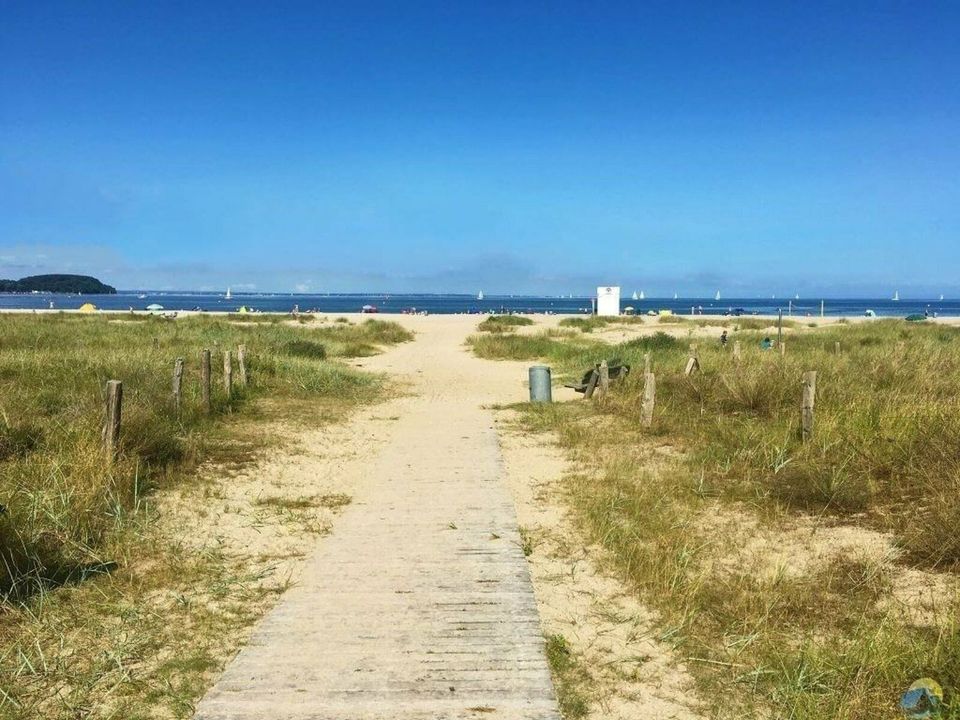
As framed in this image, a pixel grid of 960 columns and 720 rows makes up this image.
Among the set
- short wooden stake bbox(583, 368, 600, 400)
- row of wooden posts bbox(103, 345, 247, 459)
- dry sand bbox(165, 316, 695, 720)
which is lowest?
dry sand bbox(165, 316, 695, 720)

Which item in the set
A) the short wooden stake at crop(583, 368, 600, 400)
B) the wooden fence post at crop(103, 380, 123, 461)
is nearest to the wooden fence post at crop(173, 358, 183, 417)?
the wooden fence post at crop(103, 380, 123, 461)

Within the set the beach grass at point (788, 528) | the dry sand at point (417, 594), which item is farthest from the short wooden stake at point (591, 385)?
the dry sand at point (417, 594)

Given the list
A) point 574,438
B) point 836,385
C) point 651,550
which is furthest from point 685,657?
point 836,385

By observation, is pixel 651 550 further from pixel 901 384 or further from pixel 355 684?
pixel 901 384

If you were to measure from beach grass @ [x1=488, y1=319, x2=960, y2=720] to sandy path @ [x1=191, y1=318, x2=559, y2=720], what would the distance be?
3.43 ft

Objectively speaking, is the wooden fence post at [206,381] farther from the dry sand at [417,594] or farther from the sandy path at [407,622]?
A: the sandy path at [407,622]

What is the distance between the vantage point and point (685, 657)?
4.68m

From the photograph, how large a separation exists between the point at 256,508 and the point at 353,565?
2.42 m

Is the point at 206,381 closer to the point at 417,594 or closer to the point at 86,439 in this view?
the point at 86,439

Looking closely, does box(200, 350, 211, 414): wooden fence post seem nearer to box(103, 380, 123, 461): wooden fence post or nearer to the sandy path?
box(103, 380, 123, 461): wooden fence post

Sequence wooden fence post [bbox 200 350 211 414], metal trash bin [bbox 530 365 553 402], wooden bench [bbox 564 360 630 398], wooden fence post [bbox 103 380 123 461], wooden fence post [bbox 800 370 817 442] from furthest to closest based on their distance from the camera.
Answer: wooden bench [bbox 564 360 630 398]
metal trash bin [bbox 530 365 553 402]
wooden fence post [bbox 200 350 211 414]
wooden fence post [bbox 800 370 817 442]
wooden fence post [bbox 103 380 123 461]

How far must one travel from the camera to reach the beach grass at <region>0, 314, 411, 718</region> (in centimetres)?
429

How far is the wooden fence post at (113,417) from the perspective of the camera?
27.1 ft

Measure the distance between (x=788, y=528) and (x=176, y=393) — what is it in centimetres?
934
